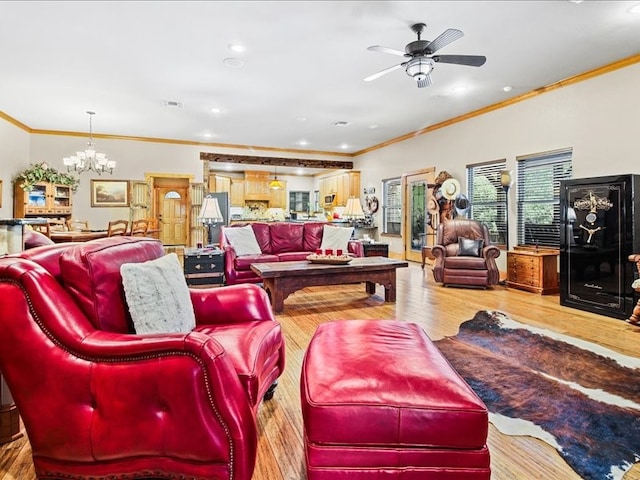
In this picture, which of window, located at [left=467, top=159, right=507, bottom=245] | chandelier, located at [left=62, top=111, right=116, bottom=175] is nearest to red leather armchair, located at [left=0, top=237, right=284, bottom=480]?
window, located at [left=467, top=159, right=507, bottom=245]

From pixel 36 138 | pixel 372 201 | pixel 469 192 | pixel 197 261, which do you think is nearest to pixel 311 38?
pixel 197 261

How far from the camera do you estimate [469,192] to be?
6.86 meters

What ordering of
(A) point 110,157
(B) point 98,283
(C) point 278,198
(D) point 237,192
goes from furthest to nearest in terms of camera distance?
(C) point 278,198 → (D) point 237,192 → (A) point 110,157 → (B) point 98,283

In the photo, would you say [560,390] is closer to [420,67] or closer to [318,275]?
[318,275]

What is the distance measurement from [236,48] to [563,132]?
4.41 metres

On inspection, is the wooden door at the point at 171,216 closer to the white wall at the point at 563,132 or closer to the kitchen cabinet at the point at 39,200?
the kitchen cabinet at the point at 39,200

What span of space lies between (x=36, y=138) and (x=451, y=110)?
8367 millimetres

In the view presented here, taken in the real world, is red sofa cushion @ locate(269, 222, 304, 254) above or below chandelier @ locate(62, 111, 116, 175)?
below

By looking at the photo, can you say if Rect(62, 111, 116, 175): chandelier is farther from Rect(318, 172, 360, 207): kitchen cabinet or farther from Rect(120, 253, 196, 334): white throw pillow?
Rect(120, 253, 196, 334): white throw pillow

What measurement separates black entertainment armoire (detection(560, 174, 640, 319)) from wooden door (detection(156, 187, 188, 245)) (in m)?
8.39

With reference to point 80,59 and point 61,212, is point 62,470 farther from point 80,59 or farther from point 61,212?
point 61,212

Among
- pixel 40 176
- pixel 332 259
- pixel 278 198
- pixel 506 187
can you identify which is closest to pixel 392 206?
pixel 506 187

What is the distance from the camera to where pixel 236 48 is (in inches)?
160

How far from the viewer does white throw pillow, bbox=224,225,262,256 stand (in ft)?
17.7
